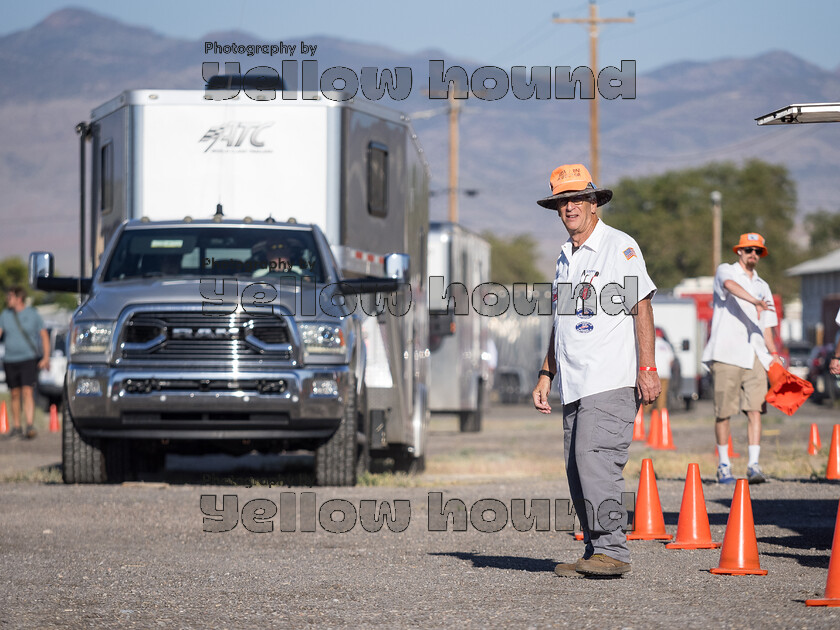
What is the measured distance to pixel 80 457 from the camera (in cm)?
1188

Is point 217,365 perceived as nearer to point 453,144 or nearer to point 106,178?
point 106,178

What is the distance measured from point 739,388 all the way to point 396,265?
9.92 ft

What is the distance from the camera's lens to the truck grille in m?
11.2

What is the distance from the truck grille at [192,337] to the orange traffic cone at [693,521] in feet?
13.1

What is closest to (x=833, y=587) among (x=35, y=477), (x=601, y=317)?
(x=601, y=317)

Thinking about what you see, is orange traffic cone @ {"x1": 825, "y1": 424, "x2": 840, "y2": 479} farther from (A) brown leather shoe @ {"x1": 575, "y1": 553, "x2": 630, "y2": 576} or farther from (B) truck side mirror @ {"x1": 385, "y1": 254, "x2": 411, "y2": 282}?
(A) brown leather shoe @ {"x1": 575, "y1": 553, "x2": 630, "y2": 576}

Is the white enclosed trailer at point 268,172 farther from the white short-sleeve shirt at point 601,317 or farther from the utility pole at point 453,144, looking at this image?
the utility pole at point 453,144

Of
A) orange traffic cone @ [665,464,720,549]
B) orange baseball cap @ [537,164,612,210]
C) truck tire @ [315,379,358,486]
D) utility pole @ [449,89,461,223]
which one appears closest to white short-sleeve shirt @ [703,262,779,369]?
truck tire @ [315,379,358,486]

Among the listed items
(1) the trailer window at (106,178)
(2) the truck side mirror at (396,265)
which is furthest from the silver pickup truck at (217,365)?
(1) the trailer window at (106,178)

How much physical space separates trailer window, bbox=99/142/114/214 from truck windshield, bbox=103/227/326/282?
1.13m

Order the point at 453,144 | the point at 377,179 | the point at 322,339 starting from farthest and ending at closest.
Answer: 1. the point at 453,144
2. the point at 377,179
3. the point at 322,339

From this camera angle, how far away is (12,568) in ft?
24.7

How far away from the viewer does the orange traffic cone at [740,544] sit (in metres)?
7.24

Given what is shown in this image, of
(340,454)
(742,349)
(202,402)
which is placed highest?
(742,349)
